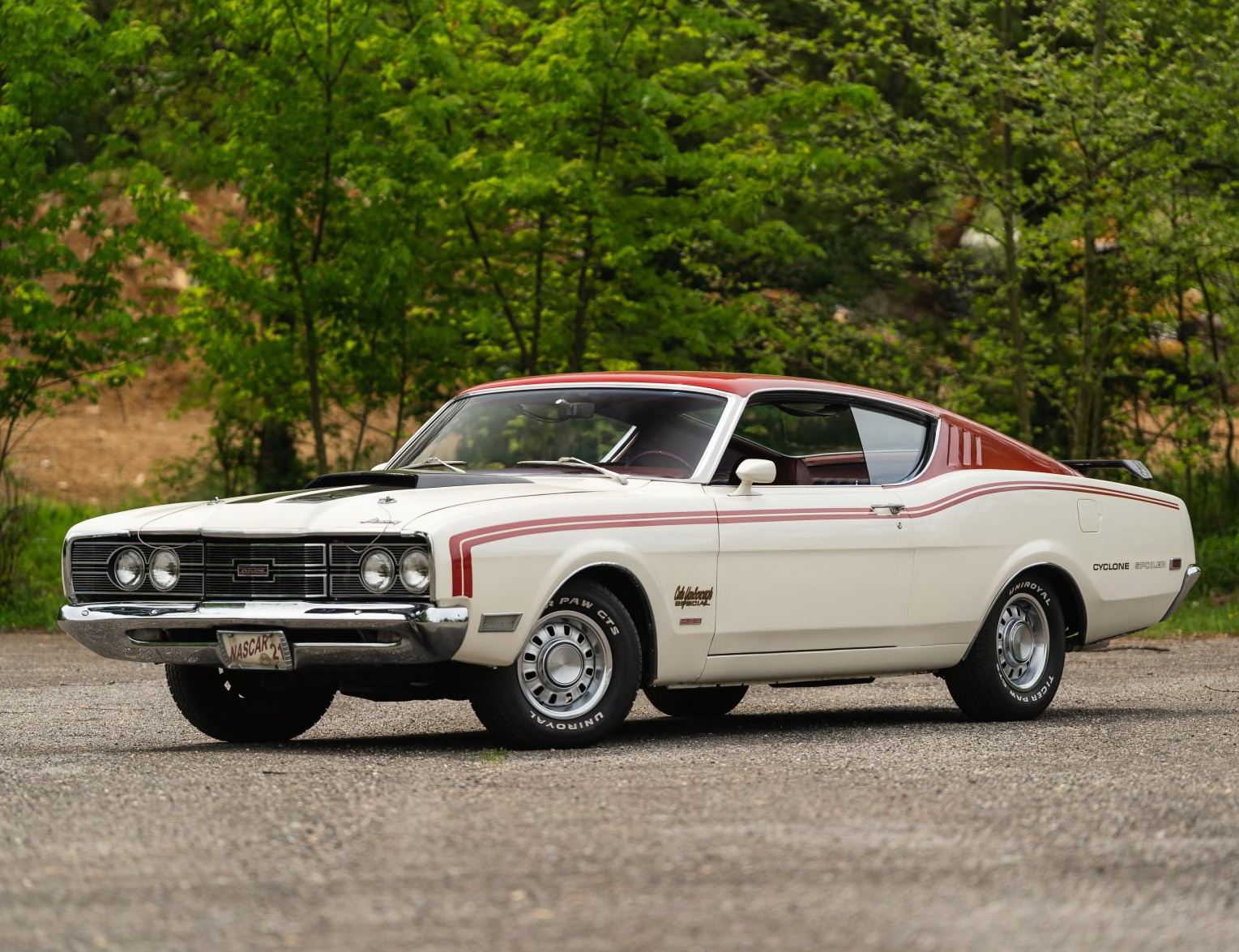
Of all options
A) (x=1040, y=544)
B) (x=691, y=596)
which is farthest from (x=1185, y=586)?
(x=691, y=596)

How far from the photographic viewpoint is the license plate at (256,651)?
8.30 meters

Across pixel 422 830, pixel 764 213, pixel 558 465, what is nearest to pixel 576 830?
pixel 422 830

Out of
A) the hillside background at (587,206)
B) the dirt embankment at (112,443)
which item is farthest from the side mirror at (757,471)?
the dirt embankment at (112,443)

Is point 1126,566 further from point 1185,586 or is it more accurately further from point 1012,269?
point 1012,269

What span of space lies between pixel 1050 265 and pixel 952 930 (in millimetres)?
18252

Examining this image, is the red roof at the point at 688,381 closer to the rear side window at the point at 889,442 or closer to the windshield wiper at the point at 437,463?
the rear side window at the point at 889,442

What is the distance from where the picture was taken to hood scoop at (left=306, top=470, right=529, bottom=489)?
9.02 meters

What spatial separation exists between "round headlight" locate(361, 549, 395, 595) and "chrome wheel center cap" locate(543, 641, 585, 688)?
735 mm

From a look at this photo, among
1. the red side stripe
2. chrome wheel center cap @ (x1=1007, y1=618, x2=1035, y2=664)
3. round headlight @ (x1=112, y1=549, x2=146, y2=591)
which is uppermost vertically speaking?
the red side stripe

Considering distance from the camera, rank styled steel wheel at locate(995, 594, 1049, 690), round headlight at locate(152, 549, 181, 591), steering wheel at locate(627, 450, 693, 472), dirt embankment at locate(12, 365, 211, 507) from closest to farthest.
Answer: round headlight at locate(152, 549, 181, 591), steering wheel at locate(627, 450, 693, 472), styled steel wheel at locate(995, 594, 1049, 690), dirt embankment at locate(12, 365, 211, 507)

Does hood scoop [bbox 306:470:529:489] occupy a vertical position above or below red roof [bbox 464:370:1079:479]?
below

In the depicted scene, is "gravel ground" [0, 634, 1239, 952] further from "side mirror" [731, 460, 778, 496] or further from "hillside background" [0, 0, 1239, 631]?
"hillside background" [0, 0, 1239, 631]

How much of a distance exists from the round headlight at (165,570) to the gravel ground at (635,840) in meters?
0.69

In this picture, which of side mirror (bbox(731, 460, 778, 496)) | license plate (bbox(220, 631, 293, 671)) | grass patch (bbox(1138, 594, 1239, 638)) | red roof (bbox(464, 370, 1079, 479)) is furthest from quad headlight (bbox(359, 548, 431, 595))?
grass patch (bbox(1138, 594, 1239, 638))
